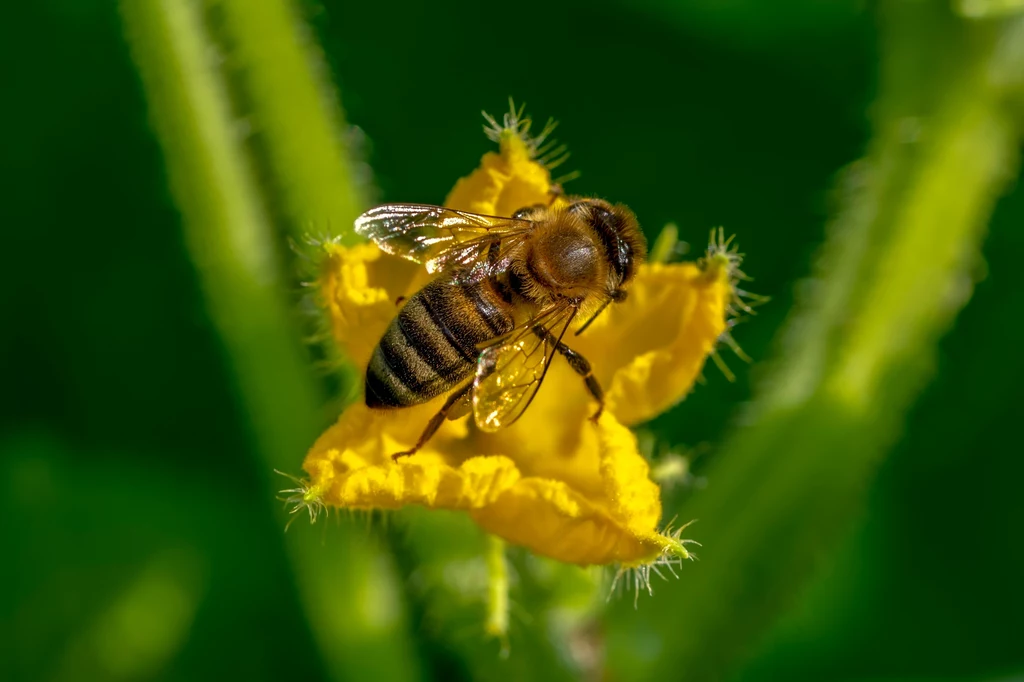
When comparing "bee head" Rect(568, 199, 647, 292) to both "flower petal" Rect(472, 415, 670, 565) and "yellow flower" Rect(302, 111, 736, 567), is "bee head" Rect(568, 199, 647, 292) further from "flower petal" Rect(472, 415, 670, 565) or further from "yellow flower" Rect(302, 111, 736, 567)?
"flower petal" Rect(472, 415, 670, 565)

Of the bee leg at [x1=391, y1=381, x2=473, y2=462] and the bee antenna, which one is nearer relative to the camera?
the bee leg at [x1=391, y1=381, x2=473, y2=462]

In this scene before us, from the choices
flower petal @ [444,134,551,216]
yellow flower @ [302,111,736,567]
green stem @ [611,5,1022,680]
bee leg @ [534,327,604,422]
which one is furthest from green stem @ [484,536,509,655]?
flower petal @ [444,134,551,216]

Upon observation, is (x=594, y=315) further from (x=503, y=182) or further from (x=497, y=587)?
(x=497, y=587)

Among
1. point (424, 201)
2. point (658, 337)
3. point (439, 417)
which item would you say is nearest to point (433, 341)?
point (439, 417)

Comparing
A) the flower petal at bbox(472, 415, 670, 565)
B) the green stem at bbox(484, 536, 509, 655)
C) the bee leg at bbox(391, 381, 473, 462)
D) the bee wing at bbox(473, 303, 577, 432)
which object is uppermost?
the bee wing at bbox(473, 303, 577, 432)

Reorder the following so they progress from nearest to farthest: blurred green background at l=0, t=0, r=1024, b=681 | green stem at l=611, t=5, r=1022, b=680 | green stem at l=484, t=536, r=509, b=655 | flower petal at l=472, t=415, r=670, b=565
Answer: flower petal at l=472, t=415, r=670, b=565 → green stem at l=484, t=536, r=509, b=655 → green stem at l=611, t=5, r=1022, b=680 → blurred green background at l=0, t=0, r=1024, b=681
